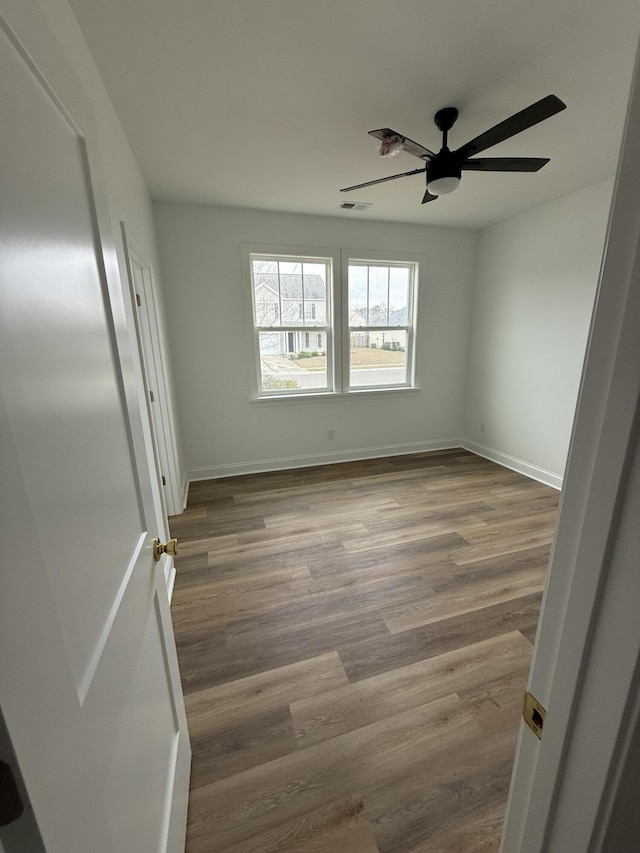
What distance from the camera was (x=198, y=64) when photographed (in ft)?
4.98

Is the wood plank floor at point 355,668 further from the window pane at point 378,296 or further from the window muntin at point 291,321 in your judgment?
the window pane at point 378,296

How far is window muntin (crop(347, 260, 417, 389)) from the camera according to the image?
382 cm

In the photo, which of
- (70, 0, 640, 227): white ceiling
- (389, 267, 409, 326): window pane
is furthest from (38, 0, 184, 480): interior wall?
(389, 267, 409, 326): window pane

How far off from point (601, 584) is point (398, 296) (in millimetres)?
4009

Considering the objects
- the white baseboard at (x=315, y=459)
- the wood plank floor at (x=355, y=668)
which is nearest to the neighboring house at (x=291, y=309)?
the white baseboard at (x=315, y=459)

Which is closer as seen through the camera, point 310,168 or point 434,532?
point 310,168

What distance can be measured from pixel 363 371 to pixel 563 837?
12.3 ft

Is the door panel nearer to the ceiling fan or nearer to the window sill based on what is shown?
the ceiling fan

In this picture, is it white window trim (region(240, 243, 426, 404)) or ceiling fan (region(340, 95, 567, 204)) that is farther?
white window trim (region(240, 243, 426, 404))

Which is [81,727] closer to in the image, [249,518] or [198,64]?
[198,64]

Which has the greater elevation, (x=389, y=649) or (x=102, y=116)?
(x=102, y=116)

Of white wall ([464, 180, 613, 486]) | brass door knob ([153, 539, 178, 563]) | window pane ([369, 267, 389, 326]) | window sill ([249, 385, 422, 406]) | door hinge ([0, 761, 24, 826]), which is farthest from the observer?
window pane ([369, 267, 389, 326])

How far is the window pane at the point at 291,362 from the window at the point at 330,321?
1cm

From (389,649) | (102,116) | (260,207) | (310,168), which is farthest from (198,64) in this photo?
(389,649)
